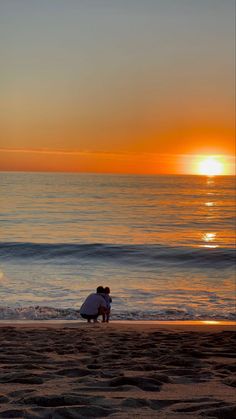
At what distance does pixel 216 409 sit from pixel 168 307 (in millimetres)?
11687

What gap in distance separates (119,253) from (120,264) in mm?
3821

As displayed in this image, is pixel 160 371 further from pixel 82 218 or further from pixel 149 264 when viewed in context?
pixel 82 218

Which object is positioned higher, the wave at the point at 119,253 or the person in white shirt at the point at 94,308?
the wave at the point at 119,253

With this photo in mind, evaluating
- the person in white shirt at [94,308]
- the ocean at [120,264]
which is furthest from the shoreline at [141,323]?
the ocean at [120,264]

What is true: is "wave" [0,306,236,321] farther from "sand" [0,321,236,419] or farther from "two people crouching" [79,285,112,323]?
"sand" [0,321,236,419]

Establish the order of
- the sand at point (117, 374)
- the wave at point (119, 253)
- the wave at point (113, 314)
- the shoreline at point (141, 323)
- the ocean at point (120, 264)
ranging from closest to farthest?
the sand at point (117, 374), the shoreline at point (141, 323), the wave at point (113, 314), the ocean at point (120, 264), the wave at point (119, 253)

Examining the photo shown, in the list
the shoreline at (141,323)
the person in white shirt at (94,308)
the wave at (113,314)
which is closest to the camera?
the shoreline at (141,323)

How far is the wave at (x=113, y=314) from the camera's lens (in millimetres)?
14391

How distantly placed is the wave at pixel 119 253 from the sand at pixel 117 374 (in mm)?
19391

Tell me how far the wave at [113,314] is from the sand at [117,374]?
146 inches

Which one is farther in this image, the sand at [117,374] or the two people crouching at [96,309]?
the two people crouching at [96,309]

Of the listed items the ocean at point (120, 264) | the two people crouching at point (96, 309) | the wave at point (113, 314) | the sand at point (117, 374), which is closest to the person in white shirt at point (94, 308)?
the two people crouching at point (96, 309)

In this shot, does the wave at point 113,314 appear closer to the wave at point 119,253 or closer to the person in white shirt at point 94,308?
the person in white shirt at point 94,308

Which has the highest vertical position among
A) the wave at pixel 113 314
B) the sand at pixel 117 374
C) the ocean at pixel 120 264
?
the ocean at pixel 120 264
